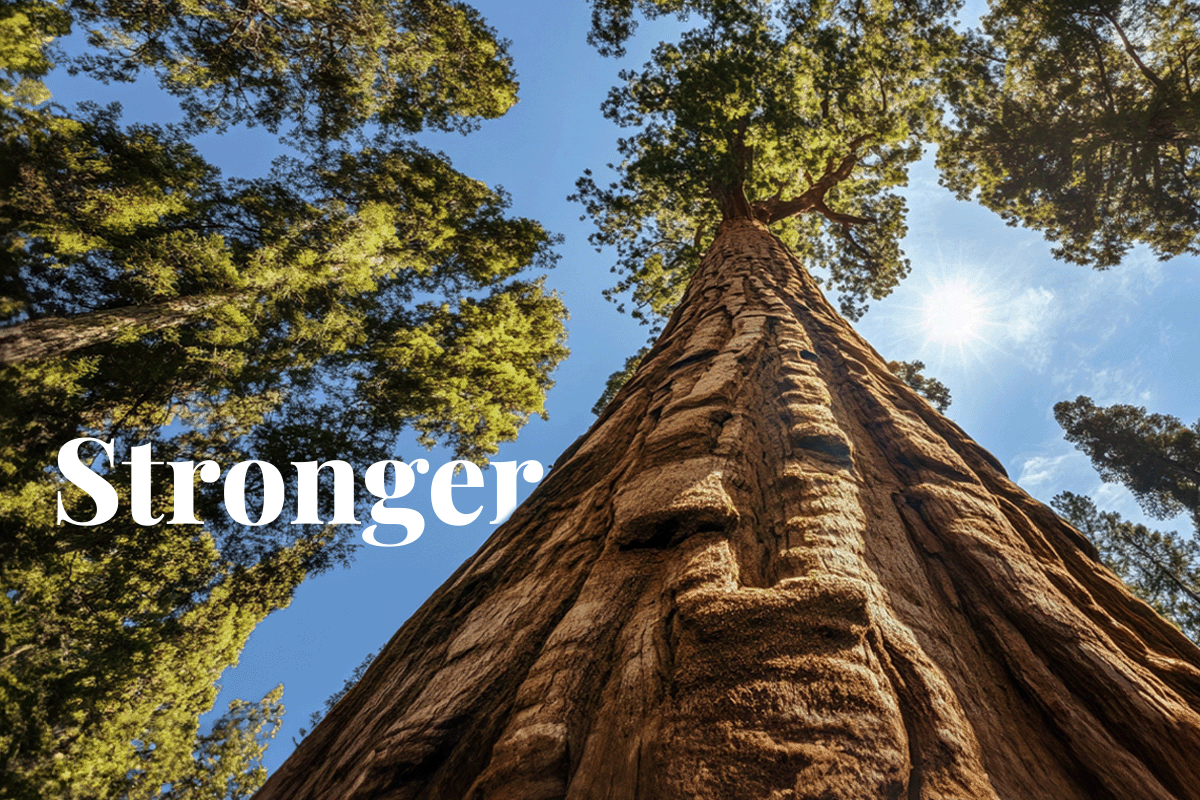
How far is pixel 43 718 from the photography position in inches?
269

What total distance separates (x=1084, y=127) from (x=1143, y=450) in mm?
8643

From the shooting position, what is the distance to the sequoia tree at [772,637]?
0.90 m

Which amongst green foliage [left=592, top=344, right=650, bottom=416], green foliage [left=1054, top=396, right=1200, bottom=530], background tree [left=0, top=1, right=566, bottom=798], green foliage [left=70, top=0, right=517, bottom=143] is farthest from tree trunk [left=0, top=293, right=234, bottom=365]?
green foliage [left=1054, top=396, right=1200, bottom=530]

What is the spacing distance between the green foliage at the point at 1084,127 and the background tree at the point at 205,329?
960cm

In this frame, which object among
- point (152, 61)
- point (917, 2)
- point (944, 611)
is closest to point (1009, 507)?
point (944, 611)

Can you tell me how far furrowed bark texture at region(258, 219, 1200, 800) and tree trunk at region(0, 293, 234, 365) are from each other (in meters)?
7.06

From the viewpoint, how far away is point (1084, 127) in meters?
9.66

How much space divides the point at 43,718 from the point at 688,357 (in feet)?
33.5

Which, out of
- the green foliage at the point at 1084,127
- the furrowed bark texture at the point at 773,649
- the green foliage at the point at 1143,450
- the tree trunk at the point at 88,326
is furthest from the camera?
the green foliage at the point at 1143,450

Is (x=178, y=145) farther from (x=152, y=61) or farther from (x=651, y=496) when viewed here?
(x=651, y=496)

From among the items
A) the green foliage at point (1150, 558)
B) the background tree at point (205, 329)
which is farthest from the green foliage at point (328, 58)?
the green foliage at point (1150, 558)

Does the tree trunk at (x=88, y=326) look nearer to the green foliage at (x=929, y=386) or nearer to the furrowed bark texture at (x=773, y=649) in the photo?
the furrowed bark texture at (x=773, y=649)

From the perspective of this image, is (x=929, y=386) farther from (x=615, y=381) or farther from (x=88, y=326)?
(x=88, y=326)

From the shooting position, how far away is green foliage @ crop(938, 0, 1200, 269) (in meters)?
8.23
